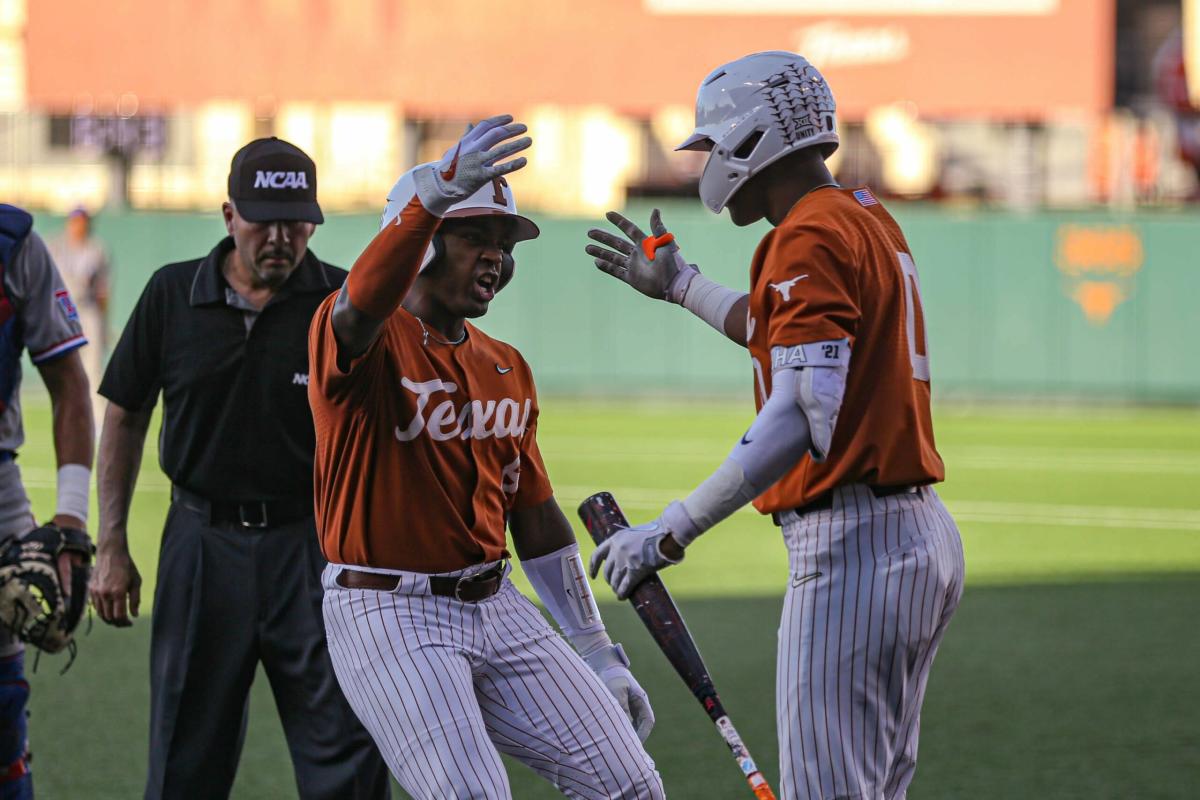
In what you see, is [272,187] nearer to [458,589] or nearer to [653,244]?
[653,244]

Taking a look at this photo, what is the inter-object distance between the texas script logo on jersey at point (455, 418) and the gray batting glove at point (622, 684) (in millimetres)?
715

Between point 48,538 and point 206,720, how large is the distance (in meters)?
0.78

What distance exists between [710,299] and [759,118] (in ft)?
2.24

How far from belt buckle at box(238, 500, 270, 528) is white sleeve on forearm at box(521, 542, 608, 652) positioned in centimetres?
103

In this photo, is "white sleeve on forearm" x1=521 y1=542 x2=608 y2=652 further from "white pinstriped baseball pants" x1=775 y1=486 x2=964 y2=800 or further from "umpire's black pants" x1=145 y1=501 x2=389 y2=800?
"umpire's black pants" x1=145 y1=501 x2=389 y2=800

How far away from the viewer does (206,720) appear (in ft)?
17.8

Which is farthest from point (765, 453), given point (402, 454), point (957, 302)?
point (957, 302)

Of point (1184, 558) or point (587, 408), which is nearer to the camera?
point (1184, 558)

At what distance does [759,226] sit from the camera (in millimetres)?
25234

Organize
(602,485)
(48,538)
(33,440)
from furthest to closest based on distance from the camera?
1. (33,440)
2. (602,485)
3. (48,538)

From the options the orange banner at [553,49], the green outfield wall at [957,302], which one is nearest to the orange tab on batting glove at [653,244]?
the green outfield wall at [957,302]

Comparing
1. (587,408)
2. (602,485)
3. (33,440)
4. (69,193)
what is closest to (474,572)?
(602,485)

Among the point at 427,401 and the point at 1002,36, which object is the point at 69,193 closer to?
the point at 1002,36

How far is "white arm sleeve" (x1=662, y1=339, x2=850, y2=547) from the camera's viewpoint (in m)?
4.00
